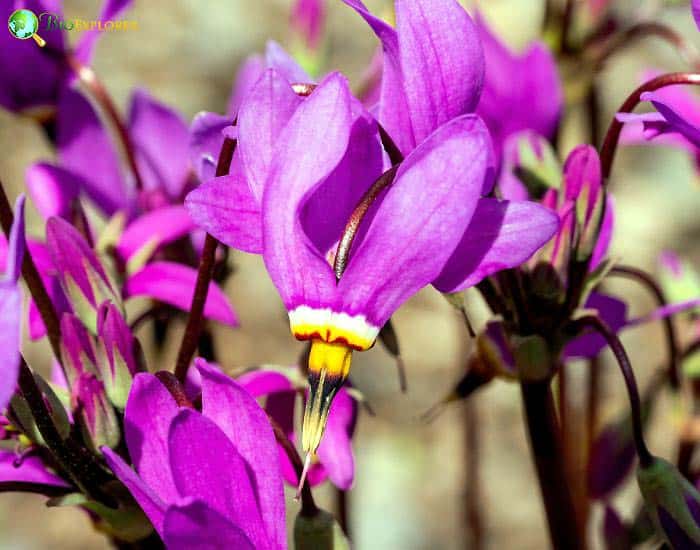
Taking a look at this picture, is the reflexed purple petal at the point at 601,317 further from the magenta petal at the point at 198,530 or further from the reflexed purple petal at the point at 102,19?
the reflexed purple petal at the point at 102,19

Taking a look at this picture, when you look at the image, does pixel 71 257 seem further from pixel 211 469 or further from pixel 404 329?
pixel 404 329

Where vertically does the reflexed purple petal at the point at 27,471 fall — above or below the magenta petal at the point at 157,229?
below

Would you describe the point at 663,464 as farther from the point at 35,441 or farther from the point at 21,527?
the point at 21,527

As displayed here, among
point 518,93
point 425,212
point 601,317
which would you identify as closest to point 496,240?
point 425,212

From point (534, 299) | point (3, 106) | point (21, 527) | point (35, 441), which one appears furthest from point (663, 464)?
point (21, 527)

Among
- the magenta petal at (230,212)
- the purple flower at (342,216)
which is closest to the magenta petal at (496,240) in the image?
the purple flower at (342,216)
